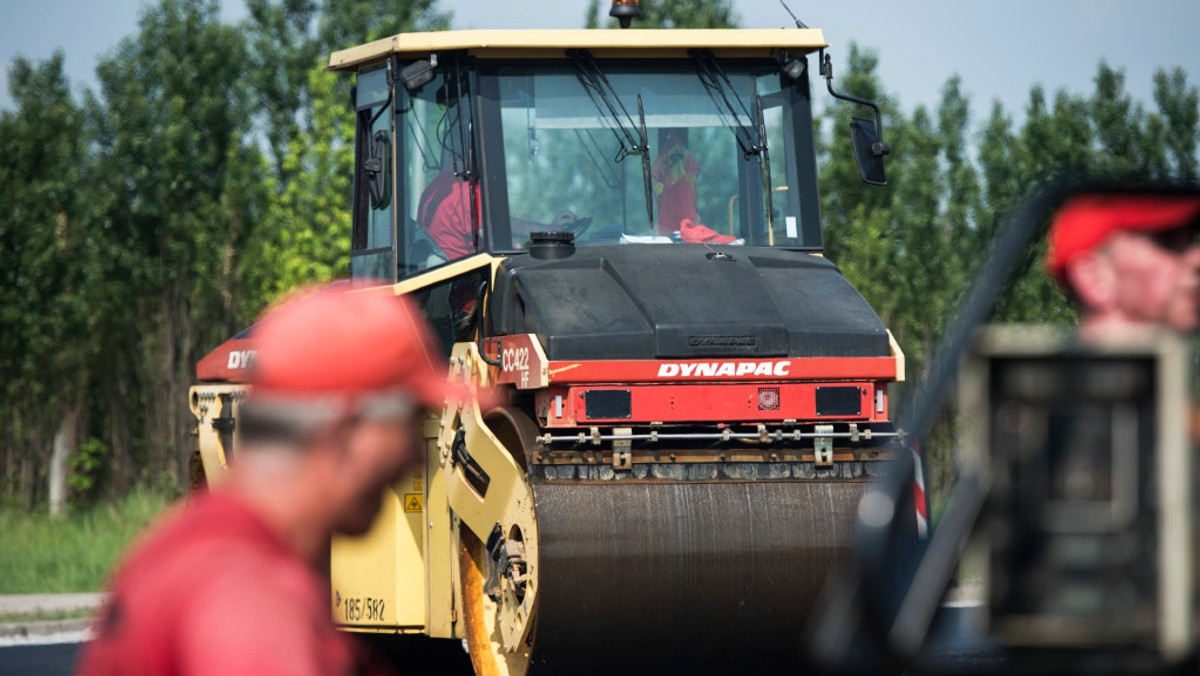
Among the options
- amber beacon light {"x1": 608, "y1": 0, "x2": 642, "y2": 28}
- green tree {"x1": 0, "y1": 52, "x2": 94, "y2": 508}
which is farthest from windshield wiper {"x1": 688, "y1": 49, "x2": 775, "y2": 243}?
green tree {"x1": 0, "y1": 52, "x2": 94, "y2": 508}

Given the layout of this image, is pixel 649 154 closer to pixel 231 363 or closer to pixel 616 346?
pixel 616 346

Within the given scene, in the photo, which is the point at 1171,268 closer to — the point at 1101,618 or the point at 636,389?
the point at 1101,618

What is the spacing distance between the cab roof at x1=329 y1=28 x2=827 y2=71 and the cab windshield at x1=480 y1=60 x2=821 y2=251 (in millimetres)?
71

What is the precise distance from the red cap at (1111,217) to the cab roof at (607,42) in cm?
751

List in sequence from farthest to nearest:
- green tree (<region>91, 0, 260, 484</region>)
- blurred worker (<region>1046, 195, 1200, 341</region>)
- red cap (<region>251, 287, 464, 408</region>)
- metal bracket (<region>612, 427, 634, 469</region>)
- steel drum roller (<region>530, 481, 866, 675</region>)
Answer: green tree (<region>91, 0, 260, 484</region>) → metal bracket (<region>612, 427, 634, 469</region>) → steel drum roller (<region>530, 481, 866, 675</region>) → blurred worker (<region>1046, 195, 1200, 341</region>) → red cap (<region>251, 287, 464, 408</region>)

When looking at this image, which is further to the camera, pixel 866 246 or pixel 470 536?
pixel 866 246

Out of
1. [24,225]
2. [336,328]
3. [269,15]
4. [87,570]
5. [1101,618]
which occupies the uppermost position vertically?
[269,15]

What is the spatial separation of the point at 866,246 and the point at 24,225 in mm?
10695

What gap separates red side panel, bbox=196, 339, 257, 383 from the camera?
1286 centimetres

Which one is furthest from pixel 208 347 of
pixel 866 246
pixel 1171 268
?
pixel 1171 268

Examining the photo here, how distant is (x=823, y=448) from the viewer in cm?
935

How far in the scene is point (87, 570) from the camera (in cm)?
2125

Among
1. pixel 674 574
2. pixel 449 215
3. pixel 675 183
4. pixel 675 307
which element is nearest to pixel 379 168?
pixel 449 215

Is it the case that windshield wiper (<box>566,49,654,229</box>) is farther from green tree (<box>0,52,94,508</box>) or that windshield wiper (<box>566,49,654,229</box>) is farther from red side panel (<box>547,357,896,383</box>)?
green tree (<box>0,52,94,508</box>)
